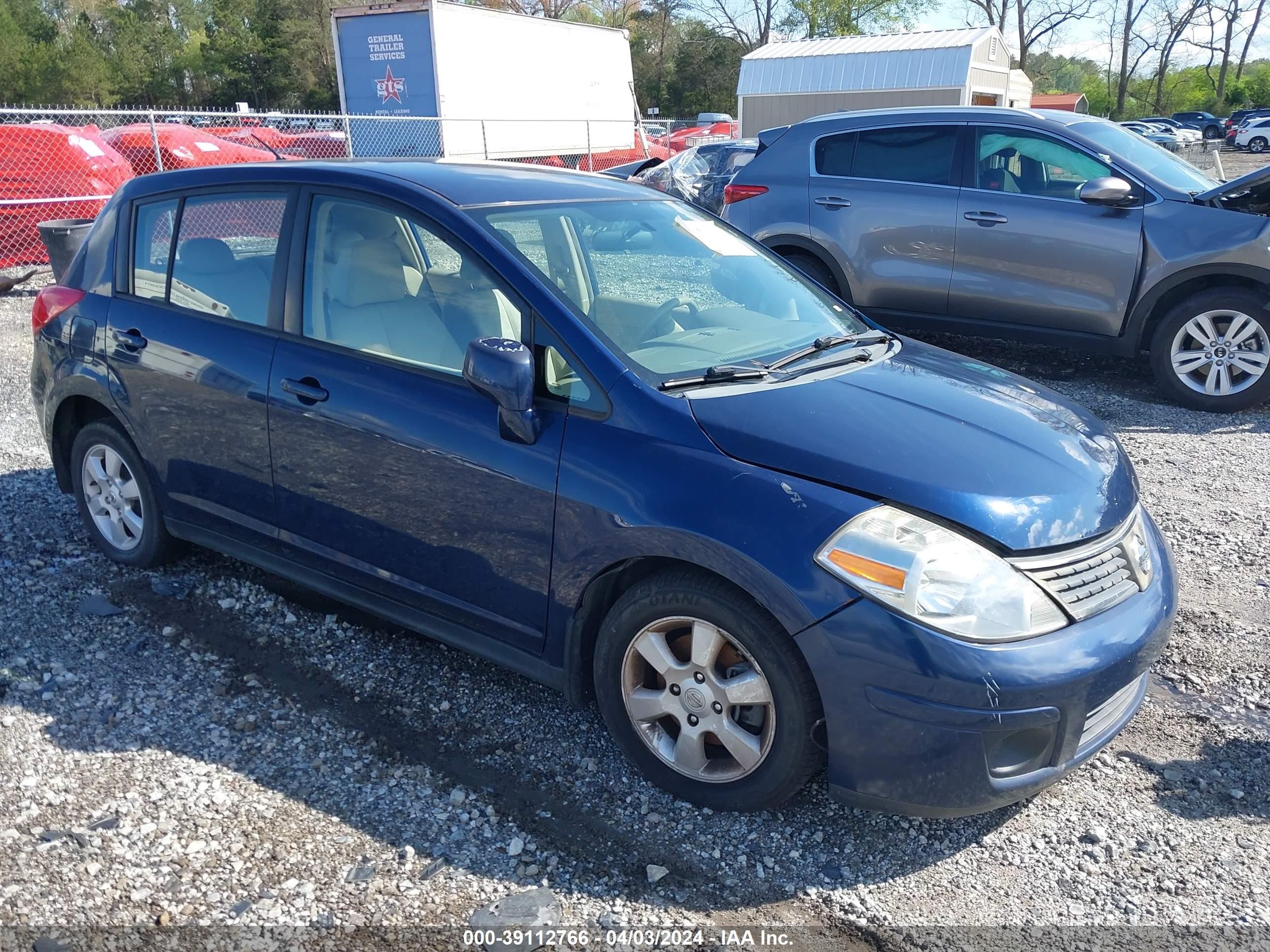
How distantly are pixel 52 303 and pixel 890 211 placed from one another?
5642 millimetres

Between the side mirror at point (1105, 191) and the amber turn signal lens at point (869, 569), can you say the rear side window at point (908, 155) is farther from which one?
the amber turn signal lens at point (869, 569)

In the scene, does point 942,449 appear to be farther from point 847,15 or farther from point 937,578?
point 847,15

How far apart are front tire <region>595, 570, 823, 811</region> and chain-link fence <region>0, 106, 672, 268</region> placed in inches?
104

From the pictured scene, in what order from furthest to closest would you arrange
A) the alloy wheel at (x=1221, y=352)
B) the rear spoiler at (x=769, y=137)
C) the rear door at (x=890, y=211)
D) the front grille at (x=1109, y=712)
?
the rear spoiler at (x=769, y=137) → the rear door at (x=890, y=211) → the alloy wheel at (x=1221, y=352) → the front grille at (x=1109, y=712)

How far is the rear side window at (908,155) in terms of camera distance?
24.9 feet

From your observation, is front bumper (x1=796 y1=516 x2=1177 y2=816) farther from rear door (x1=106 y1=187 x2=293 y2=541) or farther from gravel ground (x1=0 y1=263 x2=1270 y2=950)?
rear door (x1=106 y1=187 x2=293 y2=541)

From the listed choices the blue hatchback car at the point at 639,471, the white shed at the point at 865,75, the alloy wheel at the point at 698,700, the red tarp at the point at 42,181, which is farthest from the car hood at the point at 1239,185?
the white shed at the point at 865,75

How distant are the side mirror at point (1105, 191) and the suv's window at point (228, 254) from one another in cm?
525

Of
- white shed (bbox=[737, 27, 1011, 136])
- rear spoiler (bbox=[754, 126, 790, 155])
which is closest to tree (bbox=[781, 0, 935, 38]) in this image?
white shed (bbox=[737, 27, 1011, 136])

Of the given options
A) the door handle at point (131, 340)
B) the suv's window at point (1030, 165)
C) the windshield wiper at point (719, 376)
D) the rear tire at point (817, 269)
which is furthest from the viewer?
the rear tire at point (817, 269)

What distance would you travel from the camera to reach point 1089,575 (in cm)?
274

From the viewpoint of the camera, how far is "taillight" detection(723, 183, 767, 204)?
8.23 metres

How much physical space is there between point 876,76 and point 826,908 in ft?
89.5

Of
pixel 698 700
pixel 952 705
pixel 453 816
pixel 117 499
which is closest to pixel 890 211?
pixel 117 499
